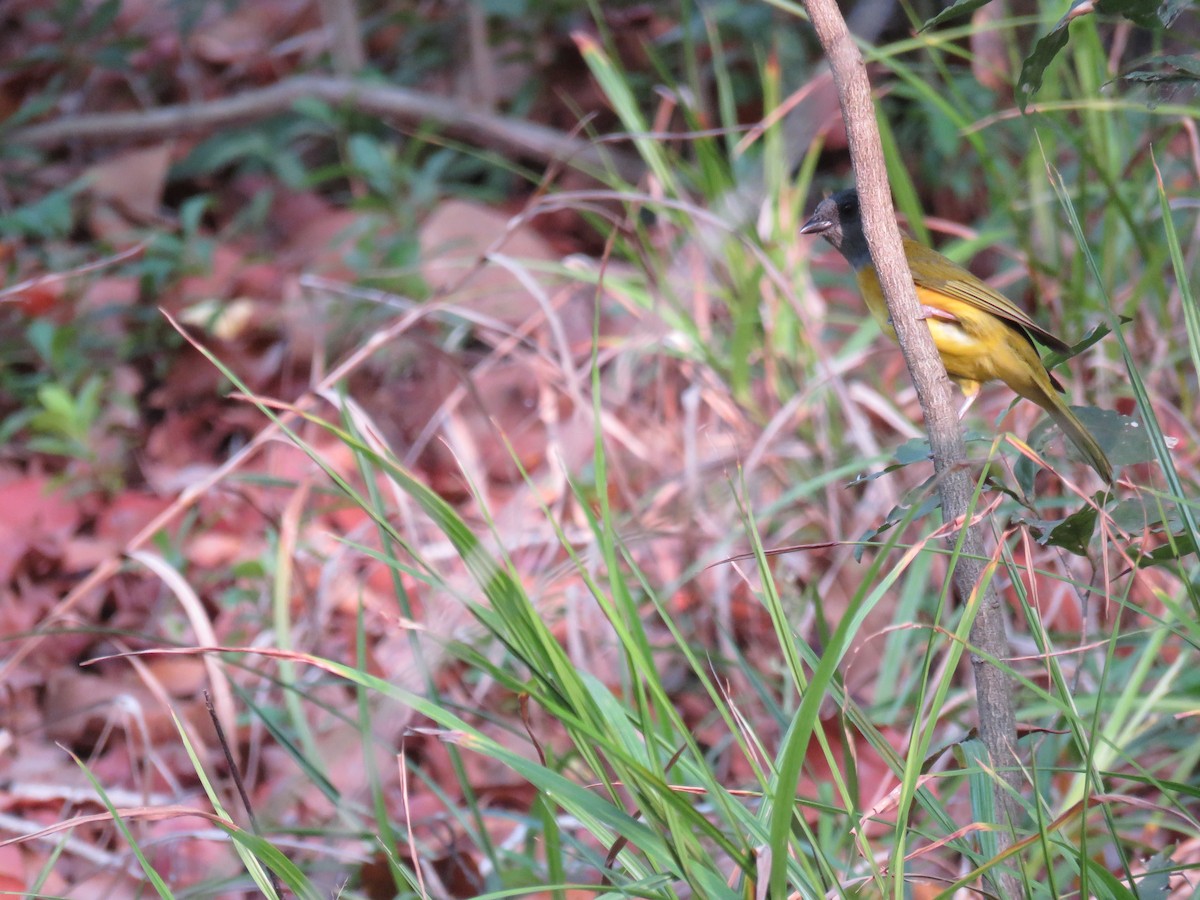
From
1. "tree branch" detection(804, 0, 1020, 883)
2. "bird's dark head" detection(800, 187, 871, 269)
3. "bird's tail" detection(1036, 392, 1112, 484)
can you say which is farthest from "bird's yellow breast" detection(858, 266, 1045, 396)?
"tree branch" detection(804, 0, 1020, 883)

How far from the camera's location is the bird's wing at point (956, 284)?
2174mm

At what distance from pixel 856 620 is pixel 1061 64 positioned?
2755mm

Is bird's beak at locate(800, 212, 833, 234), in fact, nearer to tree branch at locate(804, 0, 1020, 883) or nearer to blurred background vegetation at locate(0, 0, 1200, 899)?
blurred background vegetation at locate(0, 0, 1200, 899)

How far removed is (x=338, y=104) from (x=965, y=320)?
4.32 meters

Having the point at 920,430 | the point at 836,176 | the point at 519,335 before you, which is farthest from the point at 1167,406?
the point at 836,176

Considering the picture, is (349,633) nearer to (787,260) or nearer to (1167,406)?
(787,260)

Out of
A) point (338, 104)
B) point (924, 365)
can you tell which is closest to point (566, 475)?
point (924, 365)

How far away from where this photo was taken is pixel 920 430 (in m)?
3.27

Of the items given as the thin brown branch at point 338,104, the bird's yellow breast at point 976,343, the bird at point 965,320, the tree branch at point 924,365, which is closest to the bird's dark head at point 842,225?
the bird at point 965,320

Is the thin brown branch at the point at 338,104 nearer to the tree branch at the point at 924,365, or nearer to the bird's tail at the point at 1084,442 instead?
the bird's tail at the point at 1084,442

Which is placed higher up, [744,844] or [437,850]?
[744,844]

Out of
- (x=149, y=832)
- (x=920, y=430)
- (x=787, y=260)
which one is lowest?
(x=149, y=832)

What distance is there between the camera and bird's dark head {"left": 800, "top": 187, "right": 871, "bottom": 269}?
7.53 ft

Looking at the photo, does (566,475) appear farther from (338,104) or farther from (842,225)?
(338,104)
